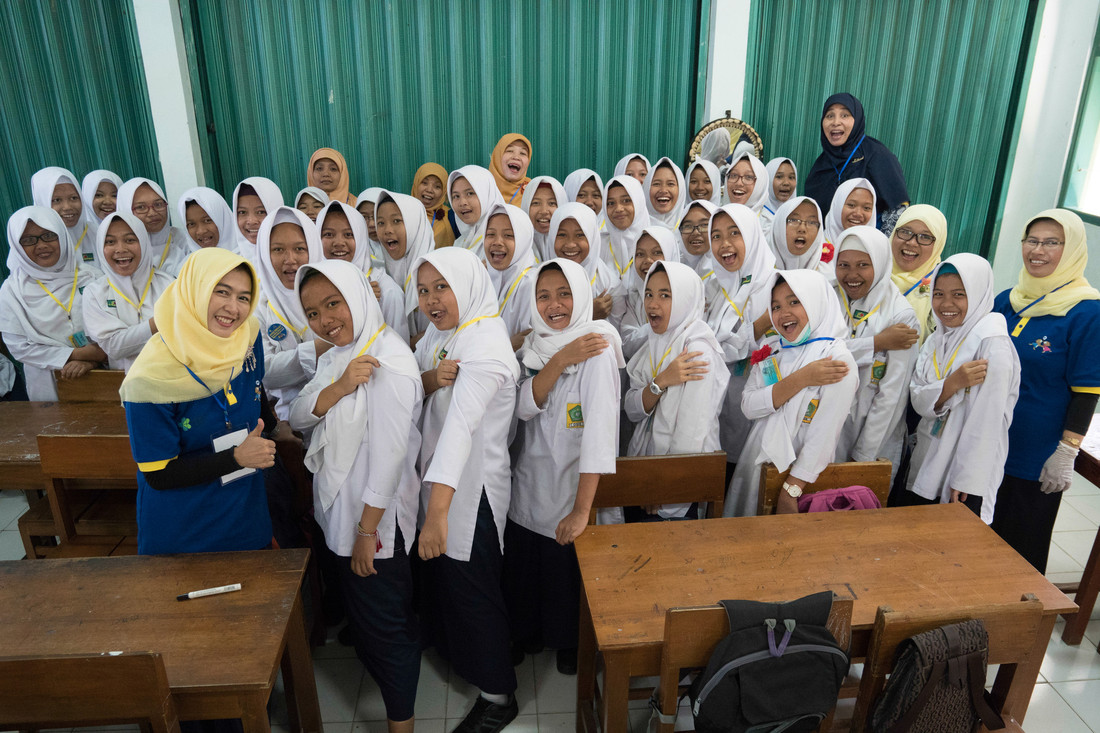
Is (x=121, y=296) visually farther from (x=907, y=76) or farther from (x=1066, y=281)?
(x=907, y=76)

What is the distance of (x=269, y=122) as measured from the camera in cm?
472

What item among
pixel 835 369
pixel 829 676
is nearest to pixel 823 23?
pixel 835 369

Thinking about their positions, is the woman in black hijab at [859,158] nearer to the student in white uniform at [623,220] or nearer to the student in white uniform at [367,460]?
the student in white uniform at [623,220]

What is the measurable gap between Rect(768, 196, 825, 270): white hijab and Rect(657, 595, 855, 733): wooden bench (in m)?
2.00

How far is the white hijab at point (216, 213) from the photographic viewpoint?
361 centimetres

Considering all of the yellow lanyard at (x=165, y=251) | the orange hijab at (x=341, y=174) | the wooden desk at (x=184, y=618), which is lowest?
the wooden desk at (x=184, y=618)

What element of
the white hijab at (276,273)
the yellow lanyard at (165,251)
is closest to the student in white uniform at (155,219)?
the yellow lanyard at (165,251)

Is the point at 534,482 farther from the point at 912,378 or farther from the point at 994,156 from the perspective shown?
the point at 994,156

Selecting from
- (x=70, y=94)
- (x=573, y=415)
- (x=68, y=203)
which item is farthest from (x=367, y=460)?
(x=70, y=94)

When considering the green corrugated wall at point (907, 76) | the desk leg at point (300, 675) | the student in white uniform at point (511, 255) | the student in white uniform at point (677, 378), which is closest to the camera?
the desk leg at point (300, 675)

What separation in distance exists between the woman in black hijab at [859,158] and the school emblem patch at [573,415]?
2.89 meters

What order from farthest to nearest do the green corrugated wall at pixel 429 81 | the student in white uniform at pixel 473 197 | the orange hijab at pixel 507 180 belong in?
the green corrugated wall at pixel 429 81, the orange hijab at pixel 507 180, the student in white uniform at pixel 473 197

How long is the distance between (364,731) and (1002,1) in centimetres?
611

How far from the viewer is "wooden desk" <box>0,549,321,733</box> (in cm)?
140
